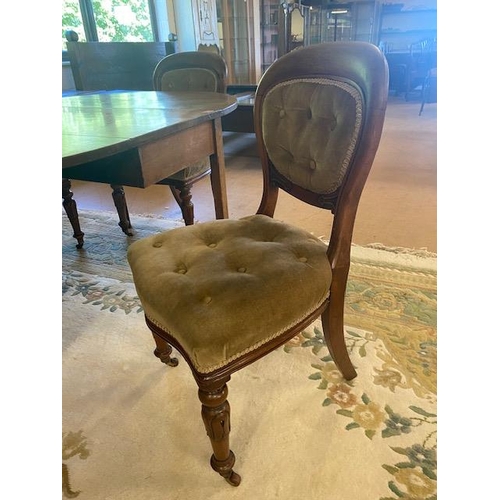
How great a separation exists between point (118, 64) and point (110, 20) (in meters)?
1.03

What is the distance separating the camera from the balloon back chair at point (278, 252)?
0.77 m

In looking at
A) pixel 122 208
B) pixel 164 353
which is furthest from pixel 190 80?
pixel 164 353

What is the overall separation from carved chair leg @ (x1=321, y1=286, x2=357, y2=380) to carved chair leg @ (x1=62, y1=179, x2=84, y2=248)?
1.40 meters

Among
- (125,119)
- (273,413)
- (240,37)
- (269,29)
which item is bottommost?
(273,413)

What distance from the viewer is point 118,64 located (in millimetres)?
3438

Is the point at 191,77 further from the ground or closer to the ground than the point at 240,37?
closer to the ground

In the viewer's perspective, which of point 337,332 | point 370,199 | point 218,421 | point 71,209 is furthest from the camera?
point 370,199

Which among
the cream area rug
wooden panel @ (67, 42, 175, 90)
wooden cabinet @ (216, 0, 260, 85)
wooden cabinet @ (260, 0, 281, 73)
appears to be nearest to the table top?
the cream area rug

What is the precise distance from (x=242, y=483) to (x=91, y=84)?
342cm

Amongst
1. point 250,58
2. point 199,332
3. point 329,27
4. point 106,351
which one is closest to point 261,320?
point 199,332

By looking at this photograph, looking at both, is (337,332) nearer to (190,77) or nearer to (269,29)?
(190,77)

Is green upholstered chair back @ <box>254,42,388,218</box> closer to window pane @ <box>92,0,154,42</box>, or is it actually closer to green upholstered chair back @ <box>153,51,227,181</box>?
green upholstered chair back @ <box>153,51,227,181</box>

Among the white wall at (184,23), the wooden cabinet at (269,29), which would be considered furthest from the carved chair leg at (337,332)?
the wooden cabinet at (269,29)
